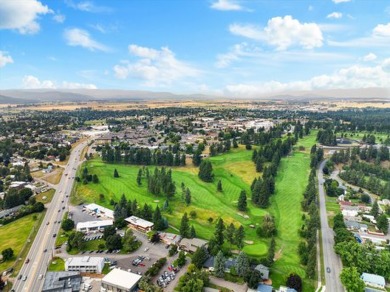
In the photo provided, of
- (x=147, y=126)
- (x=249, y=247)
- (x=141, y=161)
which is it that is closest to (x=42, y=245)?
(x=249, y=247)

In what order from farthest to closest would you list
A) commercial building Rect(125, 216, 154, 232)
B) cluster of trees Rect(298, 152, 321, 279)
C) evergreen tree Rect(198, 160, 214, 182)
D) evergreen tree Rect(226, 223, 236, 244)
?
1. evergreen tree Rect(198, 160, 214, 182)
2. commercial building Rect(125, 216, 154, 232)
3. evergreen tree Rect(226, 223, 236, 244)
4. cluster of trees Rect(298, 152, 321, 279)

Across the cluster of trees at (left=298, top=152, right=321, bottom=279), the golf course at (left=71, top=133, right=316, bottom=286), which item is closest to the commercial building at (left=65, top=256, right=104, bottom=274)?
the golf course at (left=71, top=133, right=316, bottom=286)

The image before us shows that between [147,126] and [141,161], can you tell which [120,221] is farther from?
[147,126]

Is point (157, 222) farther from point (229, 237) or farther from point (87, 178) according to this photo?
point (87, 178)

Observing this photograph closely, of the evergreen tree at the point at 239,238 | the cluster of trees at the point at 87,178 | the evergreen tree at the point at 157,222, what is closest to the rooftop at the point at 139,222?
the evergreen tree at the point at 157,222

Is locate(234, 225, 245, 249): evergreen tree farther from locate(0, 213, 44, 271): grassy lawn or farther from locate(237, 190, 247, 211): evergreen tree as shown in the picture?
locate(0, 213, 44, 271): grassy lawn

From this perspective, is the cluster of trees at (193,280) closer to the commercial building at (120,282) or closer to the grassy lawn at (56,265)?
the commercial building at (120,282)
